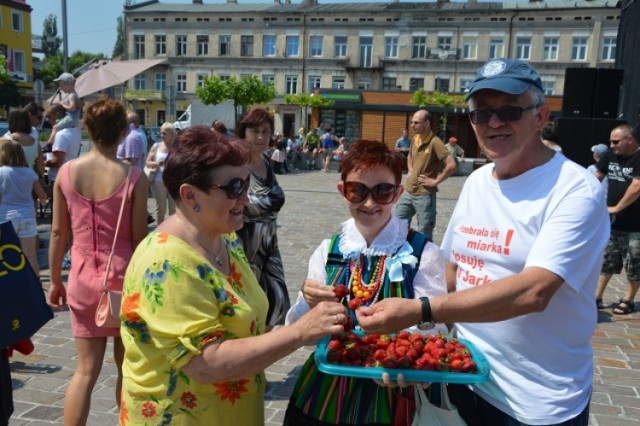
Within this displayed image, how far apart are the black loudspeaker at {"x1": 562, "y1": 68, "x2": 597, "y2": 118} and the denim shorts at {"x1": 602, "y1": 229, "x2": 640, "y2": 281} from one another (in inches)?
290

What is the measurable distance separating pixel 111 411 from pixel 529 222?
331 centimetres

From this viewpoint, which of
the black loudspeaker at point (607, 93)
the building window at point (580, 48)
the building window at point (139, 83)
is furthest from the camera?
the building window at point (139, 83)

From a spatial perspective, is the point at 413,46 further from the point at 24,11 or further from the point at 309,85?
the point at 24,11

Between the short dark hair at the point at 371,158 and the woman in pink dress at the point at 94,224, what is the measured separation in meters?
1.52

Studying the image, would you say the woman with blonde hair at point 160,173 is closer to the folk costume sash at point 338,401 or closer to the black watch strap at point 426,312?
the folk costume sash at point 338,401

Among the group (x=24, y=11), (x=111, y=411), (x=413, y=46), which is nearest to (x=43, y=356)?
(x=111, y=411)

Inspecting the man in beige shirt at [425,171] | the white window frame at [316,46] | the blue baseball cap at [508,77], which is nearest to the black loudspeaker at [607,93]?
the man in beige shirt at [425,171]

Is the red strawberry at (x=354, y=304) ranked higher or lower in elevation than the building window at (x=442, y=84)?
lower

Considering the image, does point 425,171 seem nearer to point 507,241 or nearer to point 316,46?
point 507,241

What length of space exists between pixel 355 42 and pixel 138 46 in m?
23.7

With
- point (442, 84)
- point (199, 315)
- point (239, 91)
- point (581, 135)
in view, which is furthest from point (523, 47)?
point (199, 315)

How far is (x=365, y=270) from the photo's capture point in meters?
2.53

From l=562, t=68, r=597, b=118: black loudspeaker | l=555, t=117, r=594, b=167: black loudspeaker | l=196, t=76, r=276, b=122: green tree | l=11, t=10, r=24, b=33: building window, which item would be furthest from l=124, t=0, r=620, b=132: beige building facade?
l=555, t=117, r=594, b=167: black loudspeaker

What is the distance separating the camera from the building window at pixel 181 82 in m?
58.6
